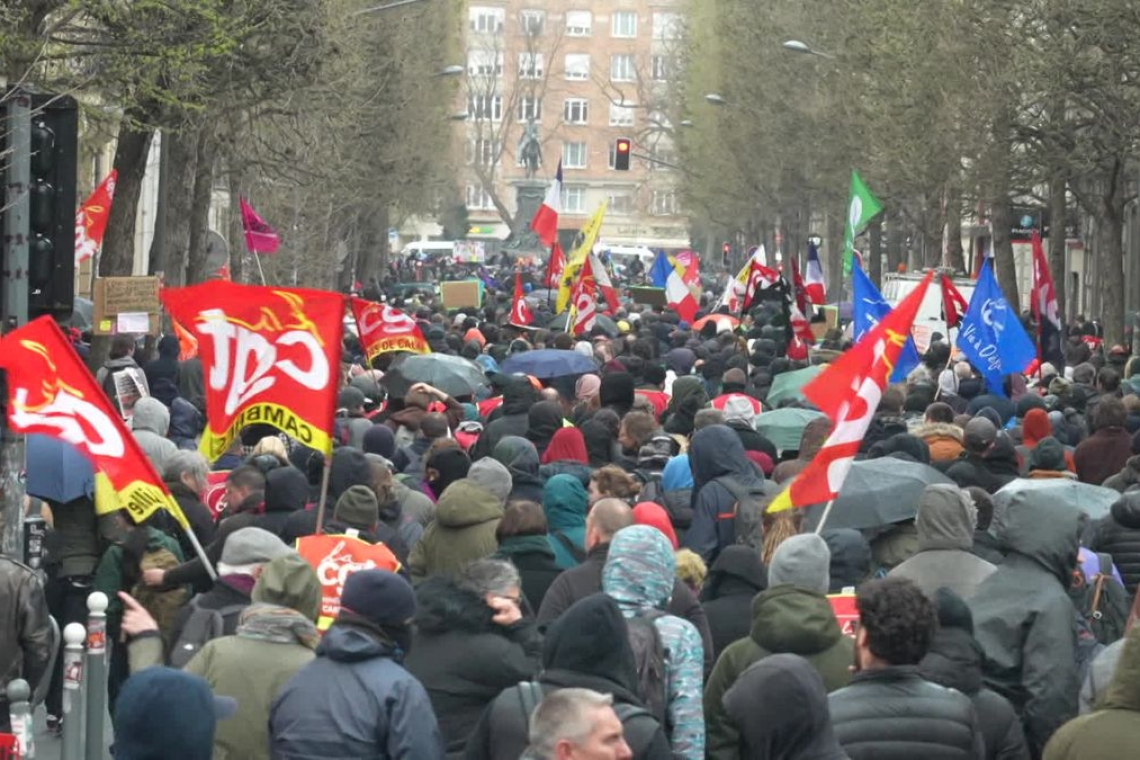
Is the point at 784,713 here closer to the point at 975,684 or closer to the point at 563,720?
the point at 975,684

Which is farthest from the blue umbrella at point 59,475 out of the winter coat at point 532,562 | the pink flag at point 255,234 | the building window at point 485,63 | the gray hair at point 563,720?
the building window at point 485,63

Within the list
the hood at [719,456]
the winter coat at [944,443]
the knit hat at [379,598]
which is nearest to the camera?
the knit hat at [379,598]

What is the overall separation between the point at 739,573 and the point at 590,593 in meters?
0.76

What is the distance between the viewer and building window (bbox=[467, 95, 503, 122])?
125350 millimetres

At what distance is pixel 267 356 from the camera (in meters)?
9.88

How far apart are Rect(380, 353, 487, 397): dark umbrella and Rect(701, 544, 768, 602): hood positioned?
32.9 feet

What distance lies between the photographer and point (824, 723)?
20.0 ft

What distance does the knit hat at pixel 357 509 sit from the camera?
9453 millimetres

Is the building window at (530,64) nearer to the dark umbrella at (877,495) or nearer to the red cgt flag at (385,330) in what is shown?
the red cgt flag at (385,330)

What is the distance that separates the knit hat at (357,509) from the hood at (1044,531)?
2.62 meters

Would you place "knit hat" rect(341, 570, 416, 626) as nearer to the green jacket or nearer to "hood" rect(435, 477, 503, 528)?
the green jacket

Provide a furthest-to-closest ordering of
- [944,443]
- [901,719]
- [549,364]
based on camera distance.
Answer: [549,364]
[944,443]
[901,719]

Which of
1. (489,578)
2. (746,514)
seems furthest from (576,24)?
(489,578)

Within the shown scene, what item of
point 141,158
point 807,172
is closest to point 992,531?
point 141,158
